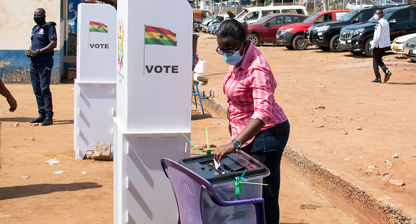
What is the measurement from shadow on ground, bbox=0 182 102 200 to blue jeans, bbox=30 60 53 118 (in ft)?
13.3

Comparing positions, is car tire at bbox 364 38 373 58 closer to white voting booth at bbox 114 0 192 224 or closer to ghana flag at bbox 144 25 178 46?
white voting booth at bbox 114 0 192 224

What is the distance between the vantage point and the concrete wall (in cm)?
1647

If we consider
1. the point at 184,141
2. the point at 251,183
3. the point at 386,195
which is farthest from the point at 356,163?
the point at 251,183

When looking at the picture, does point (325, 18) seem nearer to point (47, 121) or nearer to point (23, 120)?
point (23, 120)

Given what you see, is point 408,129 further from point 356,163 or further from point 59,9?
point 59,9

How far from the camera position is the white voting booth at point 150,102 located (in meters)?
4.11

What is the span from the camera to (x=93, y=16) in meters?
7.57

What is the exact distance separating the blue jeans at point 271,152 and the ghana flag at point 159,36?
107cm

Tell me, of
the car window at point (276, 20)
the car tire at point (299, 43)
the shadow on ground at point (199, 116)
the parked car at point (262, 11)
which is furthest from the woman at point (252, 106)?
the parked car at point (262, 11)

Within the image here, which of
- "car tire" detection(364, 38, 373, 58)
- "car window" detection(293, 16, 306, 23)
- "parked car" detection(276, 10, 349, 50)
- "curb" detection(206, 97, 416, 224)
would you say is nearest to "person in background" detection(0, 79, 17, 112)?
"curb" detection(206, 97, 416, 224)

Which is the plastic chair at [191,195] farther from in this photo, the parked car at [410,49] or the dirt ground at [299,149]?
the parked car at [410,49]

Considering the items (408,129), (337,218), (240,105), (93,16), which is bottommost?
(337,218)

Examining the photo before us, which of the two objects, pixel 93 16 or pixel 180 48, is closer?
pixel 180 48

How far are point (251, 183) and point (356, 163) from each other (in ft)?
13.7
